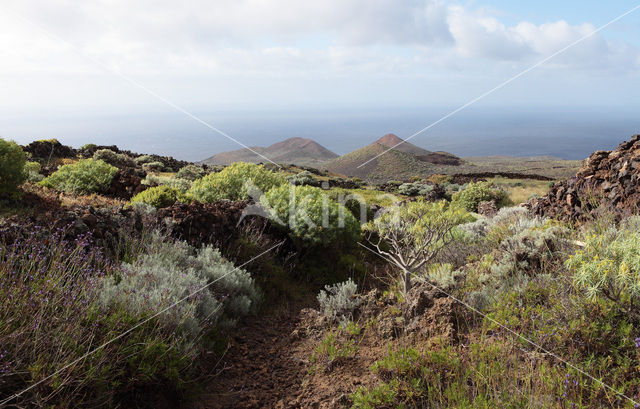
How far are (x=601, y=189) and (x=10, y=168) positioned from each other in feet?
39.5

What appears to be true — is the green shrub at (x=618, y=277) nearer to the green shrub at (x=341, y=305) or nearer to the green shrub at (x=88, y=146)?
the green shrub at (x=341, y=305)

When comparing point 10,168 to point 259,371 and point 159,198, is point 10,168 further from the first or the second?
point 259,371

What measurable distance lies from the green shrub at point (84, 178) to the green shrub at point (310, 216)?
540 centimetres

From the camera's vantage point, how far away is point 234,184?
1002 cm

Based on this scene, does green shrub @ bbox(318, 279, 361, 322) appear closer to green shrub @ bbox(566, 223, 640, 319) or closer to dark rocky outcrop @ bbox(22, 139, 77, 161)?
green shrub @ bbox(566, 223, 640, 319)

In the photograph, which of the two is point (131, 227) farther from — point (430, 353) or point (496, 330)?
point (496, 330)

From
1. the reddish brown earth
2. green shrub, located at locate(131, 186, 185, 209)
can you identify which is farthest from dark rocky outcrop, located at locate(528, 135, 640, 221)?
green shrub, located at locate(131, 186, 185, 209)

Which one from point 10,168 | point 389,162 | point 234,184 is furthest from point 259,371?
point 389,162

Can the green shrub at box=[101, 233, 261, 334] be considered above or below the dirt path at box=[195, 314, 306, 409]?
above

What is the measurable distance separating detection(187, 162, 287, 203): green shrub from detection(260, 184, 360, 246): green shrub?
3.66ft

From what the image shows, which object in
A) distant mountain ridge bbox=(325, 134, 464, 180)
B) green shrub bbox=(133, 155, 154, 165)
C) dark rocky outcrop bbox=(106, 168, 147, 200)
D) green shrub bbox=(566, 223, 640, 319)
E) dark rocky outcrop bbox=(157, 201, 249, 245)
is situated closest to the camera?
green shrub bbox=(566, 223, 640, 319)

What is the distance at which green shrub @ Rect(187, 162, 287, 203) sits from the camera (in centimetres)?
971

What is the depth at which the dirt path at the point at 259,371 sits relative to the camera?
12.9 ft

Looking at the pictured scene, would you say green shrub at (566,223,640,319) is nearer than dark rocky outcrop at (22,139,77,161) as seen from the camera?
Yes
